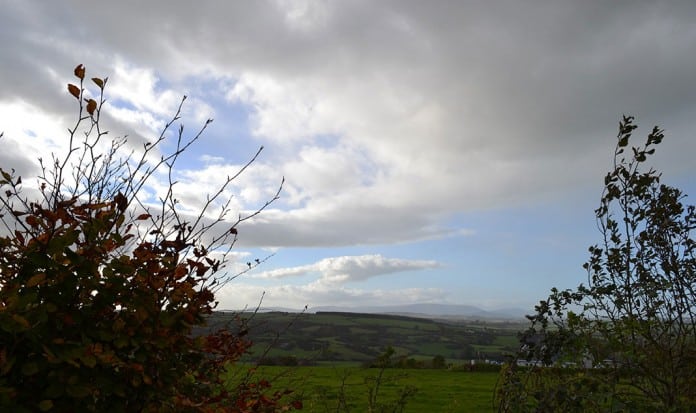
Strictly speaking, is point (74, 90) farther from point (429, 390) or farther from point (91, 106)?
point (429, 390)

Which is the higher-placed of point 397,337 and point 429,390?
point 429,390

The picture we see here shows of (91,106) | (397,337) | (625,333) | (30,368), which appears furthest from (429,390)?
(397,337)

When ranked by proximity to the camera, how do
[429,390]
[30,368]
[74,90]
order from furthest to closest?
1. [429,390]
2. [74,90]
3. [30,368]

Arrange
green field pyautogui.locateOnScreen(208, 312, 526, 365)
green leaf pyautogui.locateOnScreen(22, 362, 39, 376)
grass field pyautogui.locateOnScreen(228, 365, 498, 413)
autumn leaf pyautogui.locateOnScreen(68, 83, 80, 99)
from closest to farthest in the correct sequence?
green leaf pyautogui.locateOnScreen(22, 362, 39, 376) < autumn leaf pyautogui.locateOnScreen(68, 83, 80, 99) < grass field pyautogui.locateOnScreen(228, 365, 498, 413) < green field pyautogui.locateOnScreen(208, 312, 526, 365)

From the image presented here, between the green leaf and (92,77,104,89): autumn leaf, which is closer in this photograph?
the green leaf

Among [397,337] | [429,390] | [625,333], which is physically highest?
[625,333]

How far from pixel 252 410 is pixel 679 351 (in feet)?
17.0

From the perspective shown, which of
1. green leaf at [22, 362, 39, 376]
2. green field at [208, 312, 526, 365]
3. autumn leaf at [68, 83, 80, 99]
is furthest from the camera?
green field at [208, 312, 526, 365]

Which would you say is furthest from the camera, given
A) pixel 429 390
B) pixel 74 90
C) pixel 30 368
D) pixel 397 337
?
pixel 397 337

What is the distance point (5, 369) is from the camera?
2.28 meters

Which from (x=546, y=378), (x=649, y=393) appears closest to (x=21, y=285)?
(x=546, y=378)

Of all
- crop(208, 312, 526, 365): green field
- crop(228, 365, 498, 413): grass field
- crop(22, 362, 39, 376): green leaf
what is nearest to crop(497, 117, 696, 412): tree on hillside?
crop(22, 362, 39, 376): green leaf

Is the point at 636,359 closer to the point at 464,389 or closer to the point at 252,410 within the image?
the point at 252,410

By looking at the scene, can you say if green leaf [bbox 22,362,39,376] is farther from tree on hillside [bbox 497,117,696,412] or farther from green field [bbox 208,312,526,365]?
green field [bbox 208,312,526,365]
